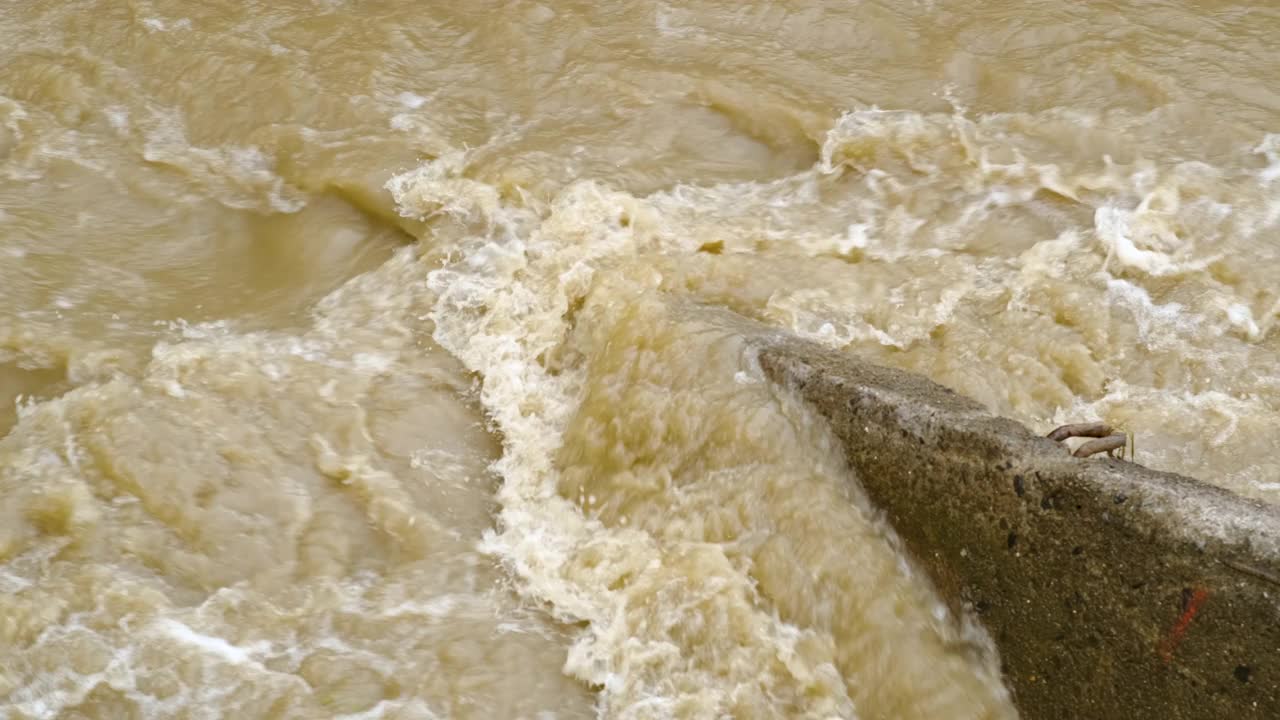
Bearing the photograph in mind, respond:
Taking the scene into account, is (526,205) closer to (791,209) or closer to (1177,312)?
(791,209)

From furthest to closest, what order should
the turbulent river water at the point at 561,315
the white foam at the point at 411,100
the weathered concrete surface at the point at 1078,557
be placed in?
the white foam at the point at 411,100 → the turbulent river water at the point at 561,315 → the weathered concrete surface at the point at 1078,557

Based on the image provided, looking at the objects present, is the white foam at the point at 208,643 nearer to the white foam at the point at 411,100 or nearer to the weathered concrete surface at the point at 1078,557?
the weathered concrete surface at the point at 1078,557

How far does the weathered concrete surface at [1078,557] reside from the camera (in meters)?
3.03

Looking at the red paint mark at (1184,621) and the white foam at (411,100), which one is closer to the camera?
the red paint mark at (1184,621)

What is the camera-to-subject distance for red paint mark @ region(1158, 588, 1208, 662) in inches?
121

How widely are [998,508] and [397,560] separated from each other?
2.07 metres

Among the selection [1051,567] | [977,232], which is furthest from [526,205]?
[1051,567]

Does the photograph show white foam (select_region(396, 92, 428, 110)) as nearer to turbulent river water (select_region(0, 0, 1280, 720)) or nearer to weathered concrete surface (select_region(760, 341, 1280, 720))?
turbulent river water (select_region(0, 0, 1280, 720))

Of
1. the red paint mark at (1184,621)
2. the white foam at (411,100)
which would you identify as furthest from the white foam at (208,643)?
the white foam at (411,100)

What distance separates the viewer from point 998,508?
3518 mm

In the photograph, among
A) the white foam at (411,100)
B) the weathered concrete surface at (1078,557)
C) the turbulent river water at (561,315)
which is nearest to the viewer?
the weathered concrete surface at (1078,557)

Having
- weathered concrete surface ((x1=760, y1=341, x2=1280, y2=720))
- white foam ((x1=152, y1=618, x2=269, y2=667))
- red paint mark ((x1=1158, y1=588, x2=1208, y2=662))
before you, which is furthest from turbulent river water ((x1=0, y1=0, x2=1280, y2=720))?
red paint mark ((x1=1158, y1=588, x2=1208, y2=662))

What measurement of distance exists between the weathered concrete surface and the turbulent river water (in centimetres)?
16

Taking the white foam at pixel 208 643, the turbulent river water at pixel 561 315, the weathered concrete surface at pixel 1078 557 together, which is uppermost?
the weathered concrete surface at pixel 1078 557
